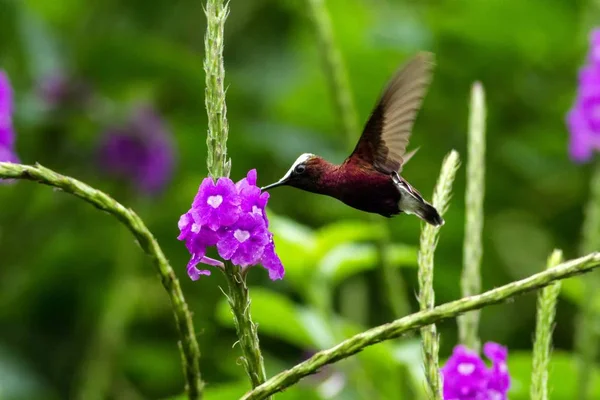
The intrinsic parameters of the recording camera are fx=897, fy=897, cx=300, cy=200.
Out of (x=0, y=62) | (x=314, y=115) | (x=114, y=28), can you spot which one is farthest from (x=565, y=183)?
(x=0, y=62)

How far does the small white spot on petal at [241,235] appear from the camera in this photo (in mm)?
1054

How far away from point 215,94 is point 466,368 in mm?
547

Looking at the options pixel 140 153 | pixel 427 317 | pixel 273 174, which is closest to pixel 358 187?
pixel 427 317

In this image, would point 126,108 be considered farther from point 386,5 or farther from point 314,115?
point 386,5

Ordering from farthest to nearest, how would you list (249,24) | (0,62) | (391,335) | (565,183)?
(249,24)
(0,62)
(565,183)
(391,335)

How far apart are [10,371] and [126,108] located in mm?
1400

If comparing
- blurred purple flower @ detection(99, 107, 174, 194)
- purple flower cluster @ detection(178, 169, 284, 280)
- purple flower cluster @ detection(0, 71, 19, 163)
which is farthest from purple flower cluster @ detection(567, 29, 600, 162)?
blurred purple flower @ detection(99, 107, 174, 194)

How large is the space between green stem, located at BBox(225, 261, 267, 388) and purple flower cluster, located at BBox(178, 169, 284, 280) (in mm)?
29

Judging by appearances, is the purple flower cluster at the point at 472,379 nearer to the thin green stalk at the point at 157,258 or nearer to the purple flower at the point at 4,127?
the thin green stalk at the point at 157,258

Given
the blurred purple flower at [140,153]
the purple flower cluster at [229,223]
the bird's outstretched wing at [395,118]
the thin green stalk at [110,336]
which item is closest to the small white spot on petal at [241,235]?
the purple flower cluster at [229,223]

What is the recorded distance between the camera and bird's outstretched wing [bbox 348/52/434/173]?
1.36 m

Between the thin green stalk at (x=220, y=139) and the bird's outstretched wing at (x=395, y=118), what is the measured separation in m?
0.37

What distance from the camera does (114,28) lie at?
4090 mm

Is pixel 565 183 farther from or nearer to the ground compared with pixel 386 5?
nearer to the ground
